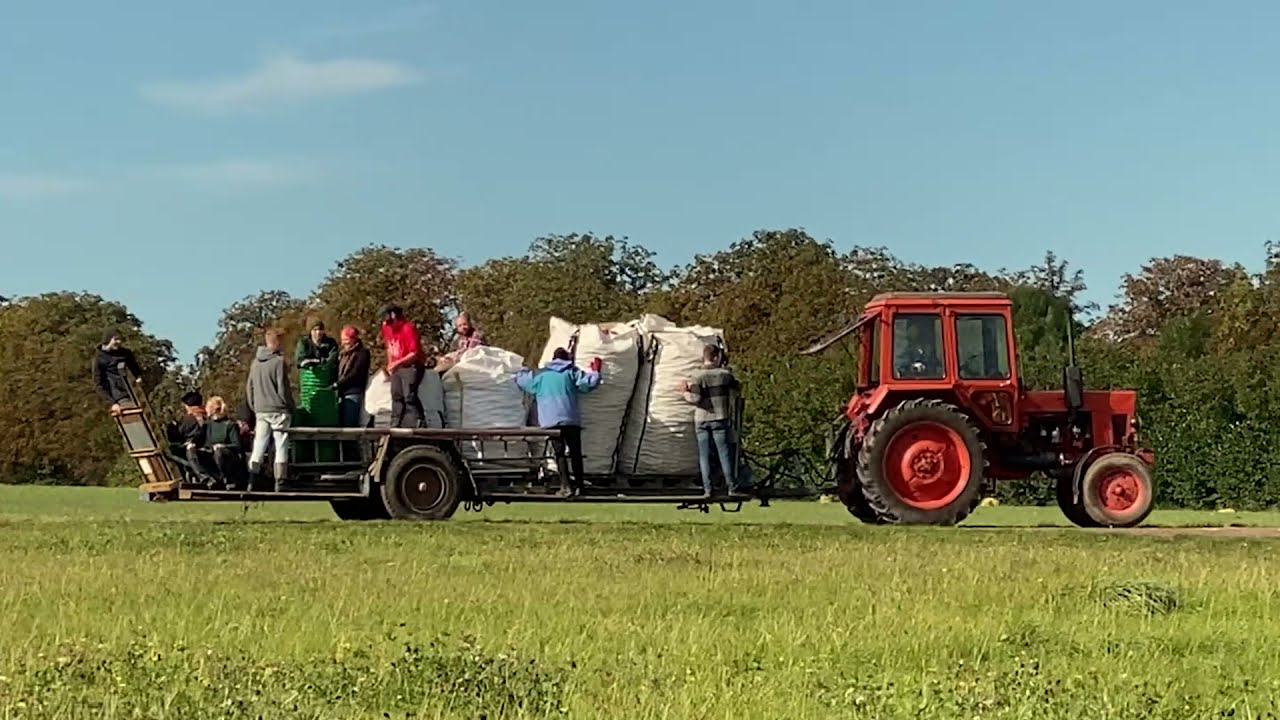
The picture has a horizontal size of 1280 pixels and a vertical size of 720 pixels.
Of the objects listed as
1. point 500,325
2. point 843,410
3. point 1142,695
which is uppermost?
point 500,325

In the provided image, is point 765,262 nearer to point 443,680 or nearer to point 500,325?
point 500,325

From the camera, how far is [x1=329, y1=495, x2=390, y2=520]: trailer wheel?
62.8 ft

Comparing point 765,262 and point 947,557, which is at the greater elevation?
point 765,262

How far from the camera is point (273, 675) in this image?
6500 millimetres

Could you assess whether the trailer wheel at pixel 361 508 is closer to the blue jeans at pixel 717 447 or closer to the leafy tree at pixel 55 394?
the blue jeans at pixel 717 447

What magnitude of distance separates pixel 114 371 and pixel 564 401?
14.4 ft

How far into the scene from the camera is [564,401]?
61.3ft

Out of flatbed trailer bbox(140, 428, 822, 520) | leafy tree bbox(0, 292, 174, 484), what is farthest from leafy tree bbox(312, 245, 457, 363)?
flatbed trailer bbox(140, 428, 822, 520)

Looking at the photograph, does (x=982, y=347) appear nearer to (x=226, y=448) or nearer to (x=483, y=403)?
(x=483, y=403)

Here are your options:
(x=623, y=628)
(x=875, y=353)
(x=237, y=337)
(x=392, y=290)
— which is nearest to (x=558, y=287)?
(x=392, y=290)

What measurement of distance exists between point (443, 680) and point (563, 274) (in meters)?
58.8

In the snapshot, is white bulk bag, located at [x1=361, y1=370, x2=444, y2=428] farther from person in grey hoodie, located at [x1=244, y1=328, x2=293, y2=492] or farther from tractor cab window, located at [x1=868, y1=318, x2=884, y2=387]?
tractor cab window, located at [x1=868, y1=318, x2=884, y2=387]

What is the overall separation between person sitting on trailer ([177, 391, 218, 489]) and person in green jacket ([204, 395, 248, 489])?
7cm

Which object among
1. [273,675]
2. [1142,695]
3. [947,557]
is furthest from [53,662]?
[947,557]
